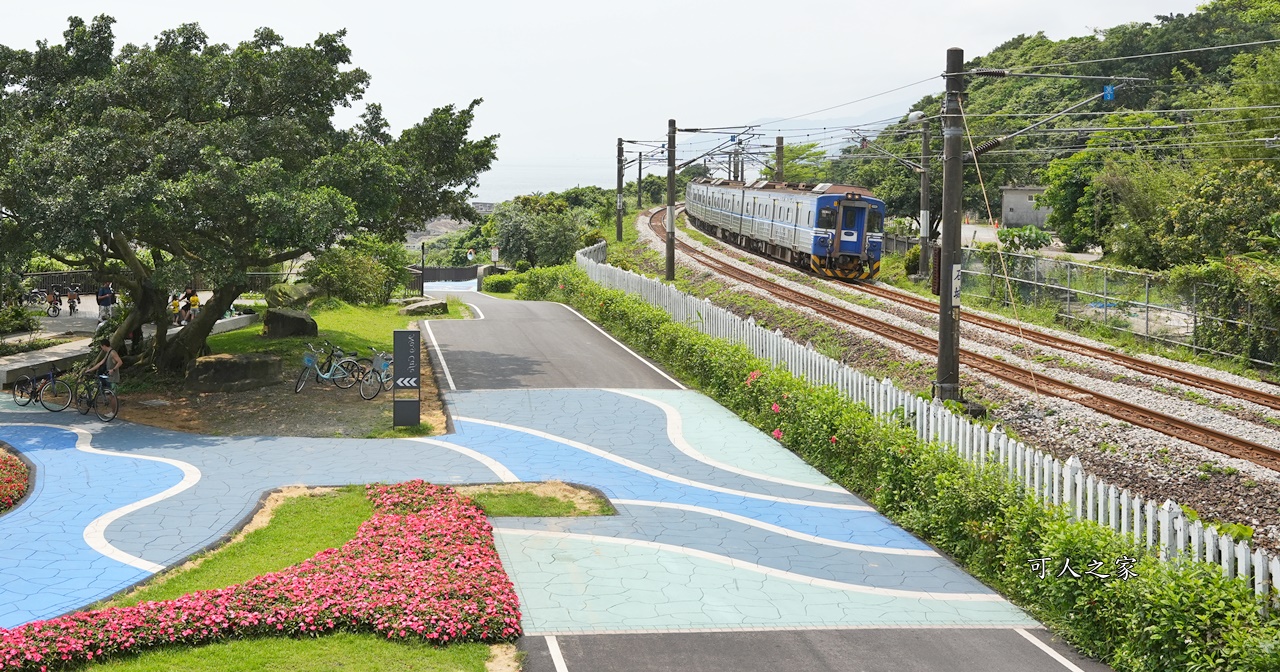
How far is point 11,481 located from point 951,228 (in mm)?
14470

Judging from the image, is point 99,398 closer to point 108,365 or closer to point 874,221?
point 108,365

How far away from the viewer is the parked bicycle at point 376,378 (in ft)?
73.0

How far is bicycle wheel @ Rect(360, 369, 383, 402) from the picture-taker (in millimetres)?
22234

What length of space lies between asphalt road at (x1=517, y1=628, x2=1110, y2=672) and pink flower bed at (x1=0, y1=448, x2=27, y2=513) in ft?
28.3

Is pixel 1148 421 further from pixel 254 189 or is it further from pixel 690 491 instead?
pixel 254 189

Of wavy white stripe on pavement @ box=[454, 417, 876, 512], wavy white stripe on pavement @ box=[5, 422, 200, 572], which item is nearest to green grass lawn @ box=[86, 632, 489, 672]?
wavy white stripe on pavement @ box=[5, 422, 200, 572]

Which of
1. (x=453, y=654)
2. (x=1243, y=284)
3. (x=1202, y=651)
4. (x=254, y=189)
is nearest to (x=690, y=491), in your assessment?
(x=453, y=654)

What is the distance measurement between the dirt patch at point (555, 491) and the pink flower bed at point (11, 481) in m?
5.97

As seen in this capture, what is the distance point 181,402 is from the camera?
72.2 feet

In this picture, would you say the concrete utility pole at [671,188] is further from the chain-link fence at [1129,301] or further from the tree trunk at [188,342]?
the tree trunk at [188,342]

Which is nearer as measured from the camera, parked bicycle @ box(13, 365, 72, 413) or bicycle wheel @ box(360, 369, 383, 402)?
parked bicycle @ box(13, 365, 72, 413)

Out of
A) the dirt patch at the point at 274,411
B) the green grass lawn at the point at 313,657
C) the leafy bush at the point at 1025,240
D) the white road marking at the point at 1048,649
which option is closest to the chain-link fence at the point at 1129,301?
the leafy bush at the point at 1025,240

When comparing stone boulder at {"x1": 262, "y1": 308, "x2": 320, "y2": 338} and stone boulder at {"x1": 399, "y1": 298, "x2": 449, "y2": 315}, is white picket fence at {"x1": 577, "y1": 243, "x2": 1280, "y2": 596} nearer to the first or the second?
stone boulder at {"x1": 262, "y1": 308, "x2": 320, "y2": 338}

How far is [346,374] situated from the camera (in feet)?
76.2
